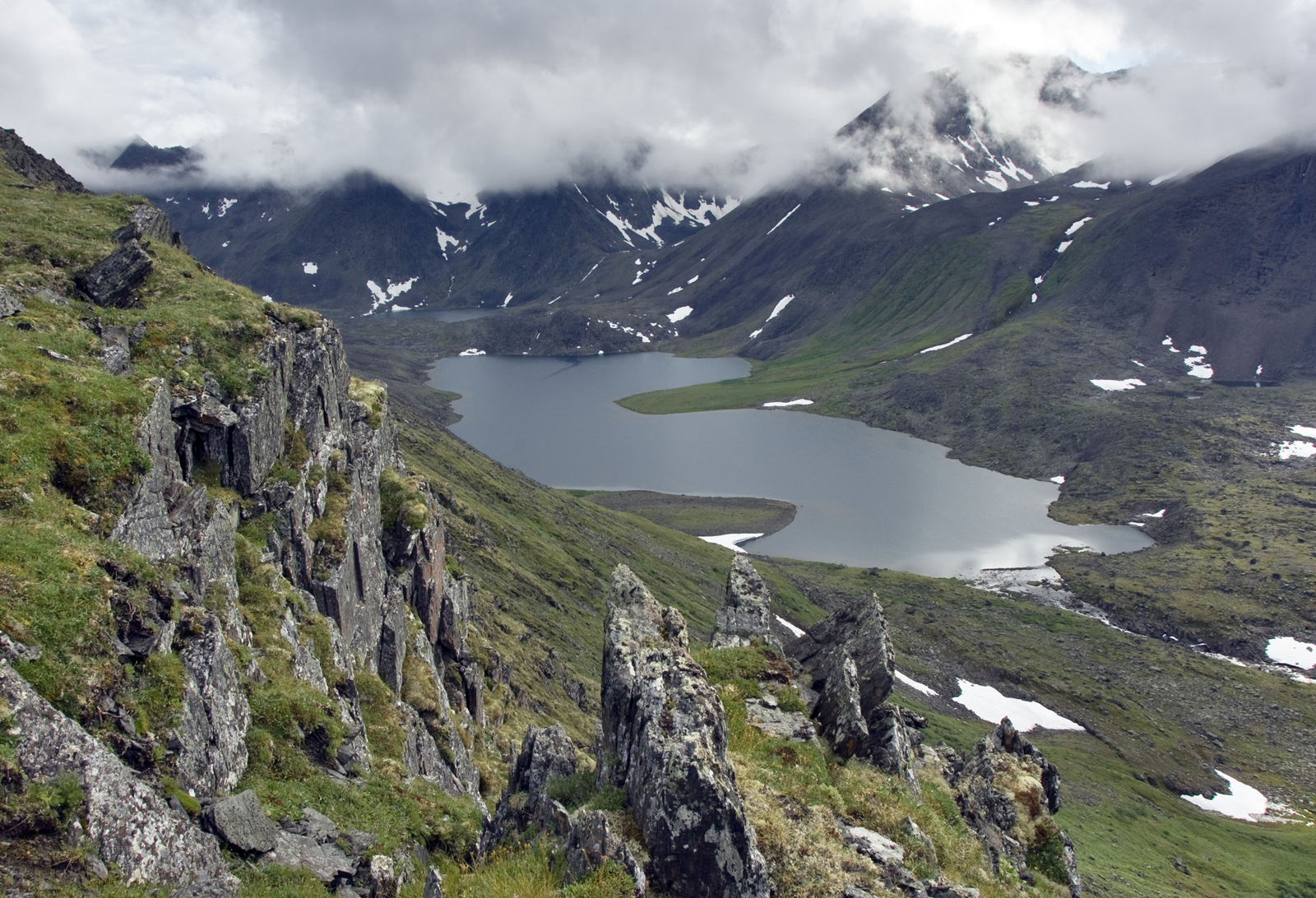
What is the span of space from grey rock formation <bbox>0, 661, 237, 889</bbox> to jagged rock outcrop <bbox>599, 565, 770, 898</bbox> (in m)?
5.16

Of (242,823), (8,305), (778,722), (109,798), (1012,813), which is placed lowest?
(1012,813)

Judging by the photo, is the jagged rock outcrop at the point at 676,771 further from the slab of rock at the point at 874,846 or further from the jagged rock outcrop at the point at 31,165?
the jagged rock outcrop at the point at 31,165

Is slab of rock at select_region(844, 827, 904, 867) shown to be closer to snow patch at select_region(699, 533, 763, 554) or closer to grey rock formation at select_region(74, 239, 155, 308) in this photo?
grey rock formation at select_region(74, 239, 155, 308)

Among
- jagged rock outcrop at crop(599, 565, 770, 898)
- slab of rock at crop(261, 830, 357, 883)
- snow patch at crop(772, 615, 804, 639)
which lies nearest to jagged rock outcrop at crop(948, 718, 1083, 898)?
jagged rock outcrop at crop(599, 565, 770, 898)

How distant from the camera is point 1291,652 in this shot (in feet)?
239

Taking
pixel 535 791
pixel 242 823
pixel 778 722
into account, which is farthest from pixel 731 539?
pixel 242 823

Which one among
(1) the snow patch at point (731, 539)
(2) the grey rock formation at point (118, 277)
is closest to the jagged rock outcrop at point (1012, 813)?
(2) the grey rock formation at point (118, 277)

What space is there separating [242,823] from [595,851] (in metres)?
5.15

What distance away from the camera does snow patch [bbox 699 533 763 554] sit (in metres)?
104

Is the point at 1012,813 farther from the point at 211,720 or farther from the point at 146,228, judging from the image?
the point at 146,228

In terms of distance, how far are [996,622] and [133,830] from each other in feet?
277

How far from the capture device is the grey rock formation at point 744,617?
15.5 metres

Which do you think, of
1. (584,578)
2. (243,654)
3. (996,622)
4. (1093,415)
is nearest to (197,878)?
(243,654)

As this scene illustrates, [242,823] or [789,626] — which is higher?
[242,823]
